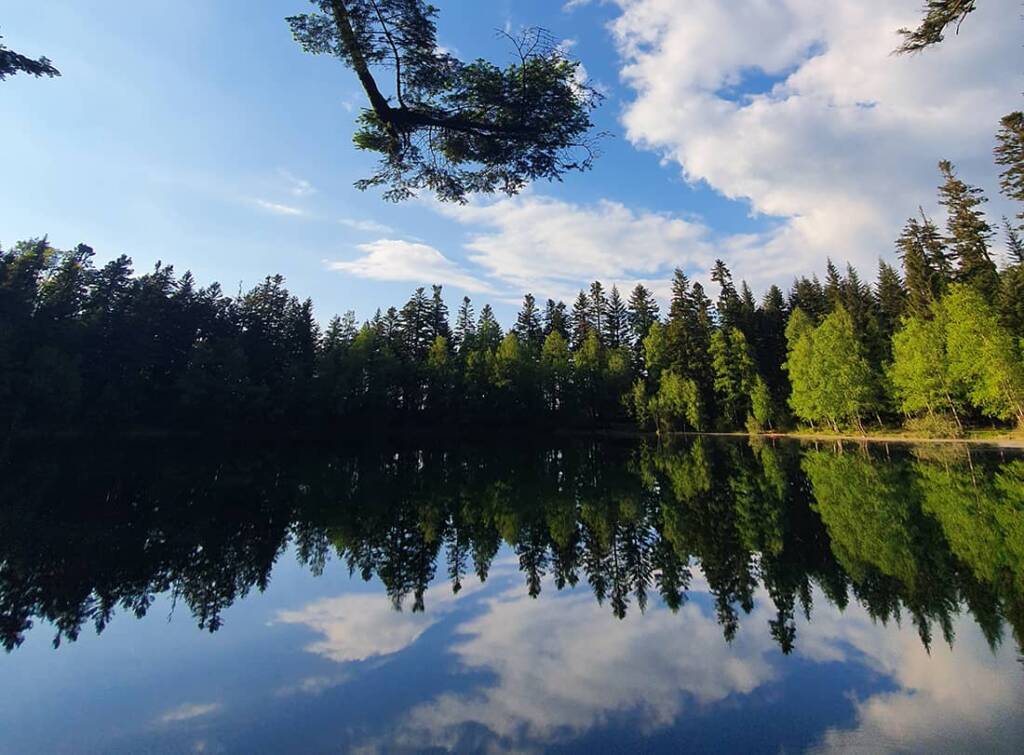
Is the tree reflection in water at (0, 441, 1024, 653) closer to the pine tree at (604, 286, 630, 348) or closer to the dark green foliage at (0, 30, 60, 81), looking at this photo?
the dark green foliage at (0, 30, 60, 81)

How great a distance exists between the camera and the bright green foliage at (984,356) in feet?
107

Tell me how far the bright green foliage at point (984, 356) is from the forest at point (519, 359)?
0.11m

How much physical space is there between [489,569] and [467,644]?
11.9ft

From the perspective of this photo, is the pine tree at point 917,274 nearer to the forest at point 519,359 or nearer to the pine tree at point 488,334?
the forest at point 519,359

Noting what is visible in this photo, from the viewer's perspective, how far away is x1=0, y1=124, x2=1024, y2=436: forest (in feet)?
130

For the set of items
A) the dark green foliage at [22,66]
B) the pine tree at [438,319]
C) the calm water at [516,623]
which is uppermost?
the pine tree at [438,319]

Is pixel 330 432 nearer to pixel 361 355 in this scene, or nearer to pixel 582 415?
pixel 361 355

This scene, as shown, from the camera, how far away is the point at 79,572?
994 cm

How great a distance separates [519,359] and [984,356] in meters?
42.6

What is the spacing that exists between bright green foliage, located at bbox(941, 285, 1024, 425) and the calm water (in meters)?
22.2

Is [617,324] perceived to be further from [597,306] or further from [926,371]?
[926,371]

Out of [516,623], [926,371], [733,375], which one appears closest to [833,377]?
[926,371]

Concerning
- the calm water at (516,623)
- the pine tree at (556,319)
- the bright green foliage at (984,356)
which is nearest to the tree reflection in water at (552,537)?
the calm water at (516,623)

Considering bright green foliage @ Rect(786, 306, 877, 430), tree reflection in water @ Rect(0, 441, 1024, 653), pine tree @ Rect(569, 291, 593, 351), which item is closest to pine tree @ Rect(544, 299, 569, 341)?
pine tree @ Rect(569, 291, 593, 351)
